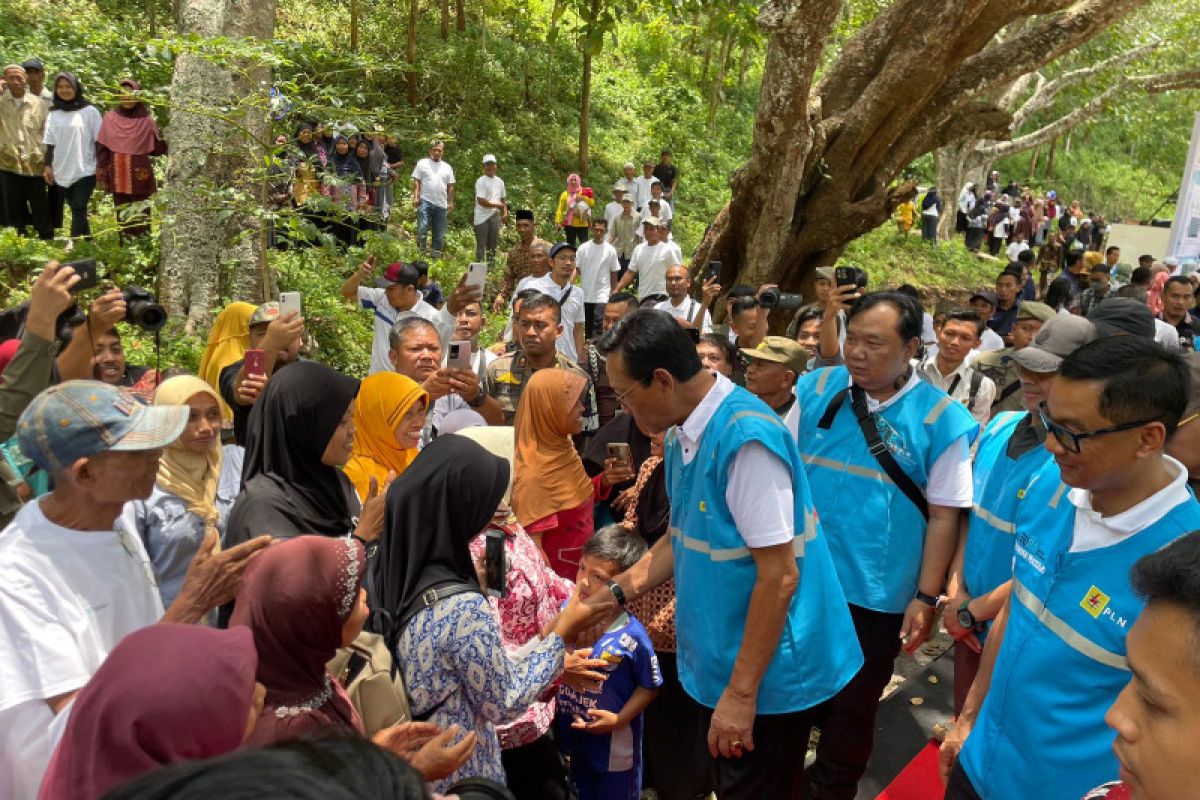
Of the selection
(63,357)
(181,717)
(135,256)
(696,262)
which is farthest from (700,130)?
(181,717)

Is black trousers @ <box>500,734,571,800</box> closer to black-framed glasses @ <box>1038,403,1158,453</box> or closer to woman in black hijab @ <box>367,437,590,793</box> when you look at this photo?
woman in black hijab @ <box>367,437,590,793</box>

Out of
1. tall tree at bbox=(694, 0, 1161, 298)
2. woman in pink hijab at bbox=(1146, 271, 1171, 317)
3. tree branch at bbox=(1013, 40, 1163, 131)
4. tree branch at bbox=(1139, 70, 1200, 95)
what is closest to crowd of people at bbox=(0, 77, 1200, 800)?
tall tree at bbox=(694, 0, 1161, 298)

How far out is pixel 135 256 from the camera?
27.4 feet

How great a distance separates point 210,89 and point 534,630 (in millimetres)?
5619

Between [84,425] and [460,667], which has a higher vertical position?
[84,425]

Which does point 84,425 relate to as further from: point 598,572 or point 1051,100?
point 1051,100

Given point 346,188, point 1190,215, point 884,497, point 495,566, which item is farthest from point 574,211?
point 495,566

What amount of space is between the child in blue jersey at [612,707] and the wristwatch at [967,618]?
106cm

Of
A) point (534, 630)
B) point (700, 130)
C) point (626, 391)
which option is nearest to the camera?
point (626, 391)

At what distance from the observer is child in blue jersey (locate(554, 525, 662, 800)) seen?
10.1 ft

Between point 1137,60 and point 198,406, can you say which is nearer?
point 198,406

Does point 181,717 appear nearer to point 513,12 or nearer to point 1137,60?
point 513,12

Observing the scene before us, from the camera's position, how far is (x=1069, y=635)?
211 centimetres

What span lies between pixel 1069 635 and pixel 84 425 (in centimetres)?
240
